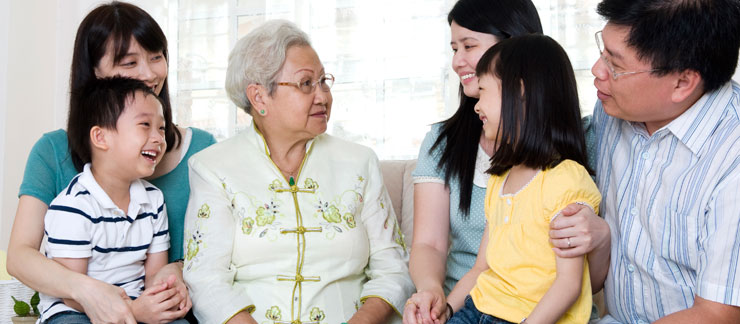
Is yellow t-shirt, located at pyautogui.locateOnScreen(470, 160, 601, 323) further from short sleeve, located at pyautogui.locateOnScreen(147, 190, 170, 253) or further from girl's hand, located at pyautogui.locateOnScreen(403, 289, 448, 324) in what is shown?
short sleeve, located at pyautogui.locateOnScreen(147, 190, 170, 253)

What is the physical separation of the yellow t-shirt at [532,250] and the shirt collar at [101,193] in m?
1.01

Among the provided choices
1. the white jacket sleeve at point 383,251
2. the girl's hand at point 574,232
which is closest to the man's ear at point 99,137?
the white jacket sleeve at point 383,251

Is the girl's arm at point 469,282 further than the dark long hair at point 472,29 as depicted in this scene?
No

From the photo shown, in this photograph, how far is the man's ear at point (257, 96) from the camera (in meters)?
2.04

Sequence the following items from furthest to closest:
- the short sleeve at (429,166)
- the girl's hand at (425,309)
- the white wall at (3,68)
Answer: the white wall at (3,68)
the short sleeve at (429,166)
the girl's hand at (425,309)

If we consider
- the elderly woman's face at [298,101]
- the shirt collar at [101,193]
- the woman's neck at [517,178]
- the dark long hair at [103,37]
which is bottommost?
the shirt collar at [101,193]

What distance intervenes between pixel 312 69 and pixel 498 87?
644mm

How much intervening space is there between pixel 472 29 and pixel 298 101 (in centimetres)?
54

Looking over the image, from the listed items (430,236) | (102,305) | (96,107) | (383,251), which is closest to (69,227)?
(102,305)

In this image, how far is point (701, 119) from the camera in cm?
150

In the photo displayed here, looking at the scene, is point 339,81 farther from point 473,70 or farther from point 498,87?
→ point 498,87

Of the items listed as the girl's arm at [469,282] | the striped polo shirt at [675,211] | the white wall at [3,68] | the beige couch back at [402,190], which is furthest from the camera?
the white wall at [3,68]

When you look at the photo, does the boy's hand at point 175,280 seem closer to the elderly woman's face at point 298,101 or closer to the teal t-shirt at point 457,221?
the elderly woman's face at point 298,101

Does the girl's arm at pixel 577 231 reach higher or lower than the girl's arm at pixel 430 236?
higher
